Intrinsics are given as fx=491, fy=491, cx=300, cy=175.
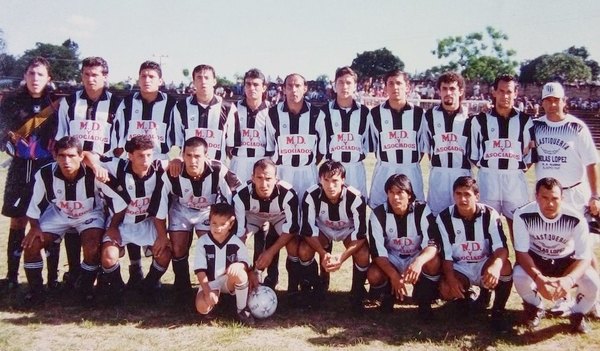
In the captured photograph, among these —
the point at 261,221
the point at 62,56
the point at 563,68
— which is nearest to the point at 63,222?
the point at 261,221

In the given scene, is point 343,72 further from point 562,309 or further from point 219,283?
point 562,309

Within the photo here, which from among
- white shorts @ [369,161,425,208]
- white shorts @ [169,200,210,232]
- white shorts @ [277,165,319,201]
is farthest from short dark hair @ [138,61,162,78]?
white shorts @ [369,161,425,208]

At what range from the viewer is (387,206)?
4.29m

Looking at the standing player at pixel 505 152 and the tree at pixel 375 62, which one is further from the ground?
the tree at pixel 375 62

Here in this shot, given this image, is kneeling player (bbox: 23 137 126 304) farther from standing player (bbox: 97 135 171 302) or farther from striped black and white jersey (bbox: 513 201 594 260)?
striped black and white jersey (bbox: 513 201 594 260)

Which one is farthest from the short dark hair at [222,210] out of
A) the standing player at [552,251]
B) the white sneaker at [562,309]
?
the white sneaker at [562,309]

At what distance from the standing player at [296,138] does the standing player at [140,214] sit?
1220mm

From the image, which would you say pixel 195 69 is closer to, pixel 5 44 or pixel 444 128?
pixel 444 128

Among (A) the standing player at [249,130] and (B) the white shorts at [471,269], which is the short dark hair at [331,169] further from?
(B) the white shorts at [471,269]

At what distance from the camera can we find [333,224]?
4.51 m

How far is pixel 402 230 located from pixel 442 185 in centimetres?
85

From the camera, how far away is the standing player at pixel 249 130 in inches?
199

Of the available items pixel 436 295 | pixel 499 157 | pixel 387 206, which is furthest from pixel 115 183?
pixel 499 157

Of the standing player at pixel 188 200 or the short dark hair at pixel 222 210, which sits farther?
the standing player at pixel 188 200
